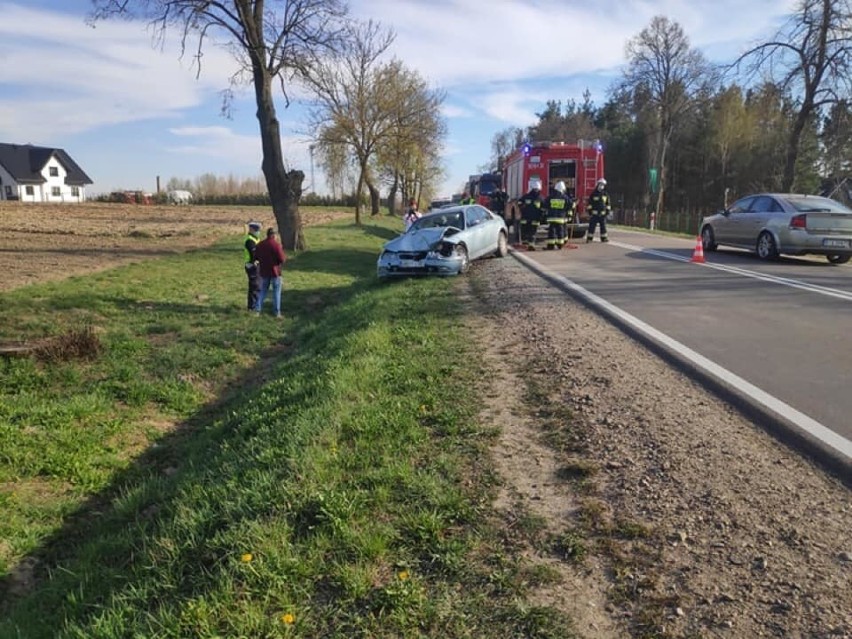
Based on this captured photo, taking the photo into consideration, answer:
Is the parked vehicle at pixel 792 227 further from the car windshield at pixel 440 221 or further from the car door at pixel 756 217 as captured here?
the car windshield at pixel 440 221

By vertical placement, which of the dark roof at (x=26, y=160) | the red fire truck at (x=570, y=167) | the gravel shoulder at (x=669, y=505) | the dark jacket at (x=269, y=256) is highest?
the dark roof at (x=26, y=160)

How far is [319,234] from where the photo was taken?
91.3 feet

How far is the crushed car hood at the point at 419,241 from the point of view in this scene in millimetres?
12648

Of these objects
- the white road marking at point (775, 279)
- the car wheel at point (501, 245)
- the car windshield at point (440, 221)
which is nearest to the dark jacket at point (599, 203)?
the white road marking at point (775, 279)

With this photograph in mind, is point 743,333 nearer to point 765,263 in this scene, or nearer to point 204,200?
point 765,263

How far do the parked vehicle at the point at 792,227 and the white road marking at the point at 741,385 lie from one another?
6.69 m

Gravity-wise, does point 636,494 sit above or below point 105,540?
above

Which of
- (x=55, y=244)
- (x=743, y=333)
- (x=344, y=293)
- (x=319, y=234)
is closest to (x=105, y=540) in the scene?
(x=743, y=333)

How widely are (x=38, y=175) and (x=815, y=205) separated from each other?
94.1 meters

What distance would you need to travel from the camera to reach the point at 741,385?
4980 millimetres

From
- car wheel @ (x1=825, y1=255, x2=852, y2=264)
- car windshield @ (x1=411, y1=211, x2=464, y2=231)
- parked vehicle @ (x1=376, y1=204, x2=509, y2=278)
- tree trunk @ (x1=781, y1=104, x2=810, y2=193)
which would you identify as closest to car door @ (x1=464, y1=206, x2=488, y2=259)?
parked vehicle @ (x1=376, y1=204, x2=509, y2=278)

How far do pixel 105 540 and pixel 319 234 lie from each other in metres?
24.4

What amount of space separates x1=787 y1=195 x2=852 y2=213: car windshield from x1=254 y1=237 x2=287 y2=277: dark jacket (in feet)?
34.7

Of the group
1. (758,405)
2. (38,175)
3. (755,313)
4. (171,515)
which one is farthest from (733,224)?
(38,175)
